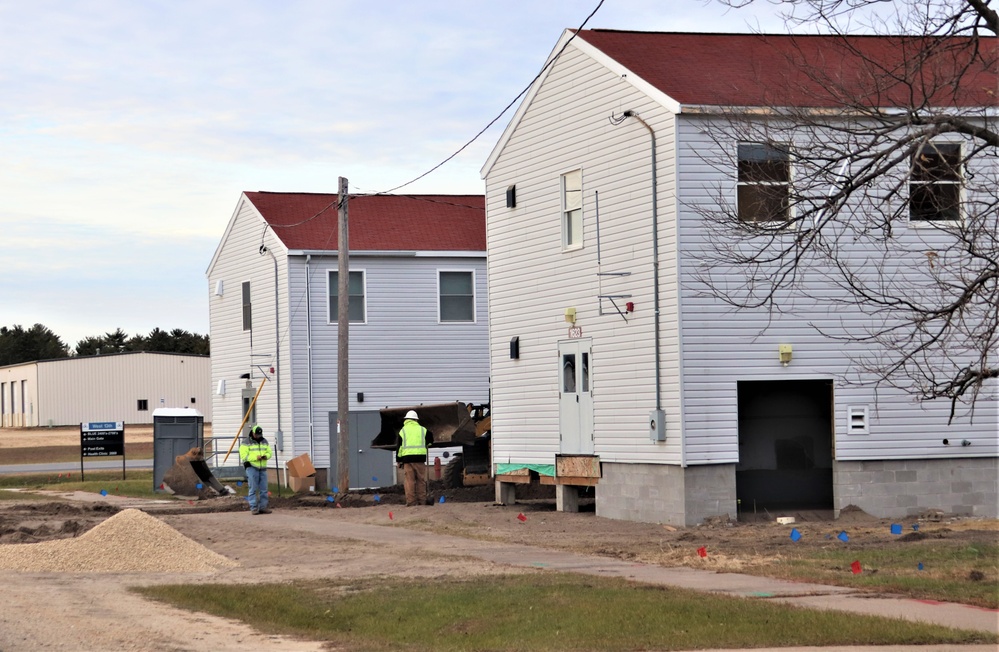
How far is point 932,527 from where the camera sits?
18641mm

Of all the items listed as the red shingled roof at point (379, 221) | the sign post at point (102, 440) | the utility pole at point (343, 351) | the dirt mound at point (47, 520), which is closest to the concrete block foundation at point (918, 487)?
the utility pole at point (343, 351)

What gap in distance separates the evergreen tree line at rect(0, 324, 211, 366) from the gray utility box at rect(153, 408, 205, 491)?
76.5 metres

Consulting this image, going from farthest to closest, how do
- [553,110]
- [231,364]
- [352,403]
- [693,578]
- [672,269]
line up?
[231,364] → [352,403] → [553,110] → [672,269] → [693,578]

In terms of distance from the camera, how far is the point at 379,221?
36.5 m

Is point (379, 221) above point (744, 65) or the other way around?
the other way around

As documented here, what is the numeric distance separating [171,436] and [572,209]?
1457 cm

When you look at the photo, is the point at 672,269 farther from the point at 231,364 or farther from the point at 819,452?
the point at 231,364

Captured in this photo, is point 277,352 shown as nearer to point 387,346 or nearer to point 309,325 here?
point 309,325

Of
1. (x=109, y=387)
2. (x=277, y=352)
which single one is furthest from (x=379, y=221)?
(x=109, y=387)

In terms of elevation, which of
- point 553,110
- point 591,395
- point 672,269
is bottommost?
point 591,395

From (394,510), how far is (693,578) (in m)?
11.6

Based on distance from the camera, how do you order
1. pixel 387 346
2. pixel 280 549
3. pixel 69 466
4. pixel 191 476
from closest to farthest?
1. pixel 280 549
2. pixel 191 476
3. pixel 387 346
4. pixel 69 466

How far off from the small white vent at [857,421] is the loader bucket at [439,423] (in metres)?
9.75

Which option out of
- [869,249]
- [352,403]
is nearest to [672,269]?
[869,249]
